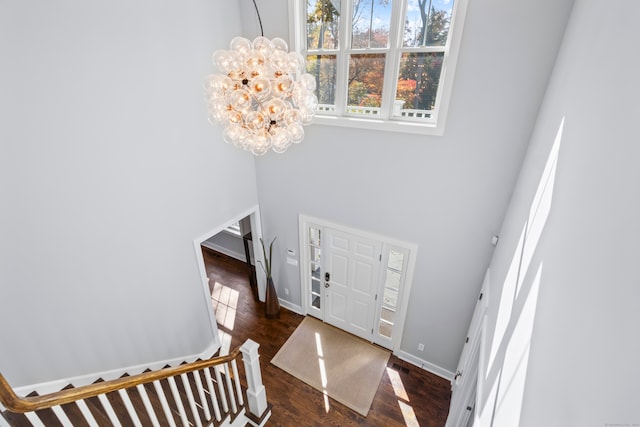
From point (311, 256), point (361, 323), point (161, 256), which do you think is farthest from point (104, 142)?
point (361, 323)

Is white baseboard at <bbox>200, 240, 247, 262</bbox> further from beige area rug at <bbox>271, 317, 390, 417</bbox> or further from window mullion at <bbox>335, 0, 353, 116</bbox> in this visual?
window mullion at <bbox>335, 0, 353, 116</bbox>

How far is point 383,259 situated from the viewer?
4.23 meters

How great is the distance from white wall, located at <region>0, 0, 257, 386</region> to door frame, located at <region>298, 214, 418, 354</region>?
1539mm

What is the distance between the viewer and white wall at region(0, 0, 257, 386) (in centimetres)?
228

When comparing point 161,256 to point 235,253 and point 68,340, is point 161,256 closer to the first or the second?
point 68,340

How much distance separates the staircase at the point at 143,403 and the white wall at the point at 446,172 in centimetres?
224

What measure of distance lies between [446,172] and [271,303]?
12.0 feet

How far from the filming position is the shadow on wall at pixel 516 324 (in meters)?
1.27

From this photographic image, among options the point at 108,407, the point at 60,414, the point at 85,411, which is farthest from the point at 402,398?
the point at 60,414

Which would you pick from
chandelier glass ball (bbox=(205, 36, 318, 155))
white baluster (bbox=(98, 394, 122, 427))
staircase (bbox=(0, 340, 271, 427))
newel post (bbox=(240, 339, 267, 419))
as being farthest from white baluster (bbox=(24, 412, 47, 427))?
chandelier glass ball (bbox=(205, 36, 318, 155))

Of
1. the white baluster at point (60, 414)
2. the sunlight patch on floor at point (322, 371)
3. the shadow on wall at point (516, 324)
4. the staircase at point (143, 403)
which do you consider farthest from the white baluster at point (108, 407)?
the sunlight patch on floor at point (322, 371)

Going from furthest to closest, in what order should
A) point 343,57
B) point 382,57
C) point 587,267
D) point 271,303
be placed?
1. point 271,303
2. point 343,57
3. point 382,57
4. point 587,267

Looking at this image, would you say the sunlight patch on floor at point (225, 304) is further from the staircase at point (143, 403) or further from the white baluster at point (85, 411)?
the white baluster at point (85, 411)

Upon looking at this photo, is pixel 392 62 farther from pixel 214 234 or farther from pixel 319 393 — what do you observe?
pixel 319 393
